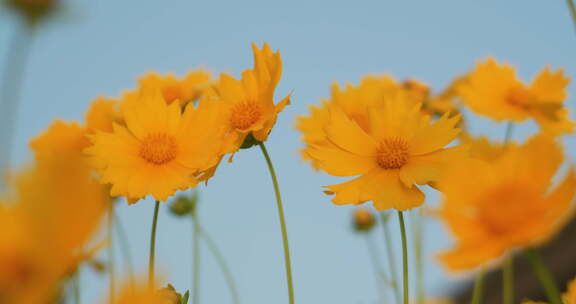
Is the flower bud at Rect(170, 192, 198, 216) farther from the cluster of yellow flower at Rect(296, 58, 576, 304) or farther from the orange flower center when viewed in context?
the orange flower center

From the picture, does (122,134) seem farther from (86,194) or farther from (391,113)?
(86,194)

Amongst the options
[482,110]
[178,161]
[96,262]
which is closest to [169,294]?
[178,161]

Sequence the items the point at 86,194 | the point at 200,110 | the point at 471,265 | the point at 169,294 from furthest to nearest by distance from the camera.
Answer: the point at 200,110
the point at 169,294
the point at 471,265
the point at 86,194

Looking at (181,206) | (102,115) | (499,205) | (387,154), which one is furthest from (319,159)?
(181,206)

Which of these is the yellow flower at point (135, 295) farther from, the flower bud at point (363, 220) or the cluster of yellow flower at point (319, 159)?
the flower bud at point (363, 220)

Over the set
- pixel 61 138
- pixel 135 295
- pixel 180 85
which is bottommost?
pixel 135 295

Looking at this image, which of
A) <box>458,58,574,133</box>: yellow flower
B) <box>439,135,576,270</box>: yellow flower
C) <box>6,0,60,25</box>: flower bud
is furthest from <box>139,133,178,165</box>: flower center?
<box>6,0,60,25</box>: flower bud

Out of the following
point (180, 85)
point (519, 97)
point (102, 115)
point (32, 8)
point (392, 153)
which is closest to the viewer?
point (392, 153)

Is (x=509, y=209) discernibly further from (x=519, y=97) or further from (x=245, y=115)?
(x=519, y=97)
